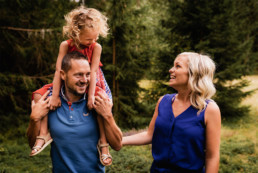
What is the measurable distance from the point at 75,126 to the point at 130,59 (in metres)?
6.56

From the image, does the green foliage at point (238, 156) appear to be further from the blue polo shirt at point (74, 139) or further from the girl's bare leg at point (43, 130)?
the girl's bare leg at point (43, 130)

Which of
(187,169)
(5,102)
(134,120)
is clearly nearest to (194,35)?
(134,120)

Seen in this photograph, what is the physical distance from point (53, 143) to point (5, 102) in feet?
21.9

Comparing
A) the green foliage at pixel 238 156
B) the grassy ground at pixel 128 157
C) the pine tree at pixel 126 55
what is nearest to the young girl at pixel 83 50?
the grassy ground at pixel 128 157

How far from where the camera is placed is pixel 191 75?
2000 mm

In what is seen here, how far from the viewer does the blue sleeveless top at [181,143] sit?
190 cm

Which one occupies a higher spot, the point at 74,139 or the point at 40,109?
the point at 40,109

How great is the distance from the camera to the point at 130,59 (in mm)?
8281

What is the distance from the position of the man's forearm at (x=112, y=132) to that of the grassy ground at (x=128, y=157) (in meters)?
3.23

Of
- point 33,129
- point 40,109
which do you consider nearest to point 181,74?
point 40,109

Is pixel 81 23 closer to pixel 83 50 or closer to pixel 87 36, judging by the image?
pixel 87 36

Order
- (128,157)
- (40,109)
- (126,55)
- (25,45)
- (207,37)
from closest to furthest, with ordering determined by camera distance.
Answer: (40,109), (128,157), (25,45), (126,55), (207,37)

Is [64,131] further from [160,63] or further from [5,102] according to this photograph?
[160,63]

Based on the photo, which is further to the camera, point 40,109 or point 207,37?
point 207,37
